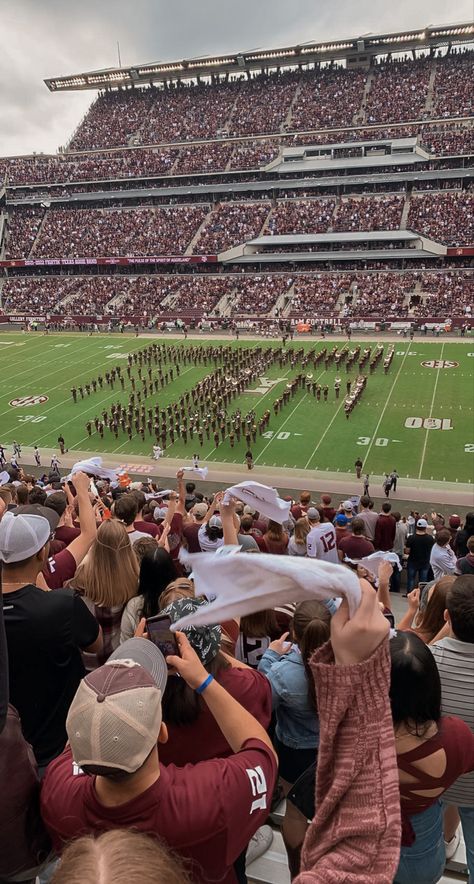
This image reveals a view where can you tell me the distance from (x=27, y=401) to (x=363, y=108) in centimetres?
4630

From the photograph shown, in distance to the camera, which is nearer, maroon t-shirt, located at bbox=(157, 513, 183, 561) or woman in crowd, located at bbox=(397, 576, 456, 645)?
woman in crowd, located at bbox=(397, 576, 456, 645)

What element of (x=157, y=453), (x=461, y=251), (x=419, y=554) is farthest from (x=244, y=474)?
(x=461, y=251)

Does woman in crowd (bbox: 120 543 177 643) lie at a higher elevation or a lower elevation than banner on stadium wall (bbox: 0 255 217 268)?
lower

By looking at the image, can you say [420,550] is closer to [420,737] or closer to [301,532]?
[301,532]

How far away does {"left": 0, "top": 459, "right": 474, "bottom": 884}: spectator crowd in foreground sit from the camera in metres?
1.42

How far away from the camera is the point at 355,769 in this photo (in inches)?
58.1

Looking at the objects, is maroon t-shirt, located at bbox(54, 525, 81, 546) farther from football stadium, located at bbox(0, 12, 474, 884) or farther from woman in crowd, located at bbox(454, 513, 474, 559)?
woman in crowd, located at bbox(454, 513, 474, 559)

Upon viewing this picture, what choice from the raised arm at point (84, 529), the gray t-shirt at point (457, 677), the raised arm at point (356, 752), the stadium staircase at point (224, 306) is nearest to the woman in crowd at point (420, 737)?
the gray t-shirt at point (457, 677)

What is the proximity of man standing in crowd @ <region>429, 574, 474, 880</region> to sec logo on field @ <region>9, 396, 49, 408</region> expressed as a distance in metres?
28.7

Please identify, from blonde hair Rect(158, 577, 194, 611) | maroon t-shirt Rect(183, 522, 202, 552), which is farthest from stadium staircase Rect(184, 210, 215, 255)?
blonde hair Rect(158, 577, 194, 611)

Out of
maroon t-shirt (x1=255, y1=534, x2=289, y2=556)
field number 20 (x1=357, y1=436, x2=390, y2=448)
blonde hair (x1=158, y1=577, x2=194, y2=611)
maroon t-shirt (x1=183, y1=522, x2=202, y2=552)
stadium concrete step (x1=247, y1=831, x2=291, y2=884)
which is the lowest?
field number 20 (x1=357, y1=436, x2=390, y2=448)

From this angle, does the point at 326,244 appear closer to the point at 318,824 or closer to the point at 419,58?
the point at 419,58

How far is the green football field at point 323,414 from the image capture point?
2073 centimetres

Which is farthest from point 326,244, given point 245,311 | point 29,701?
point 29,701
